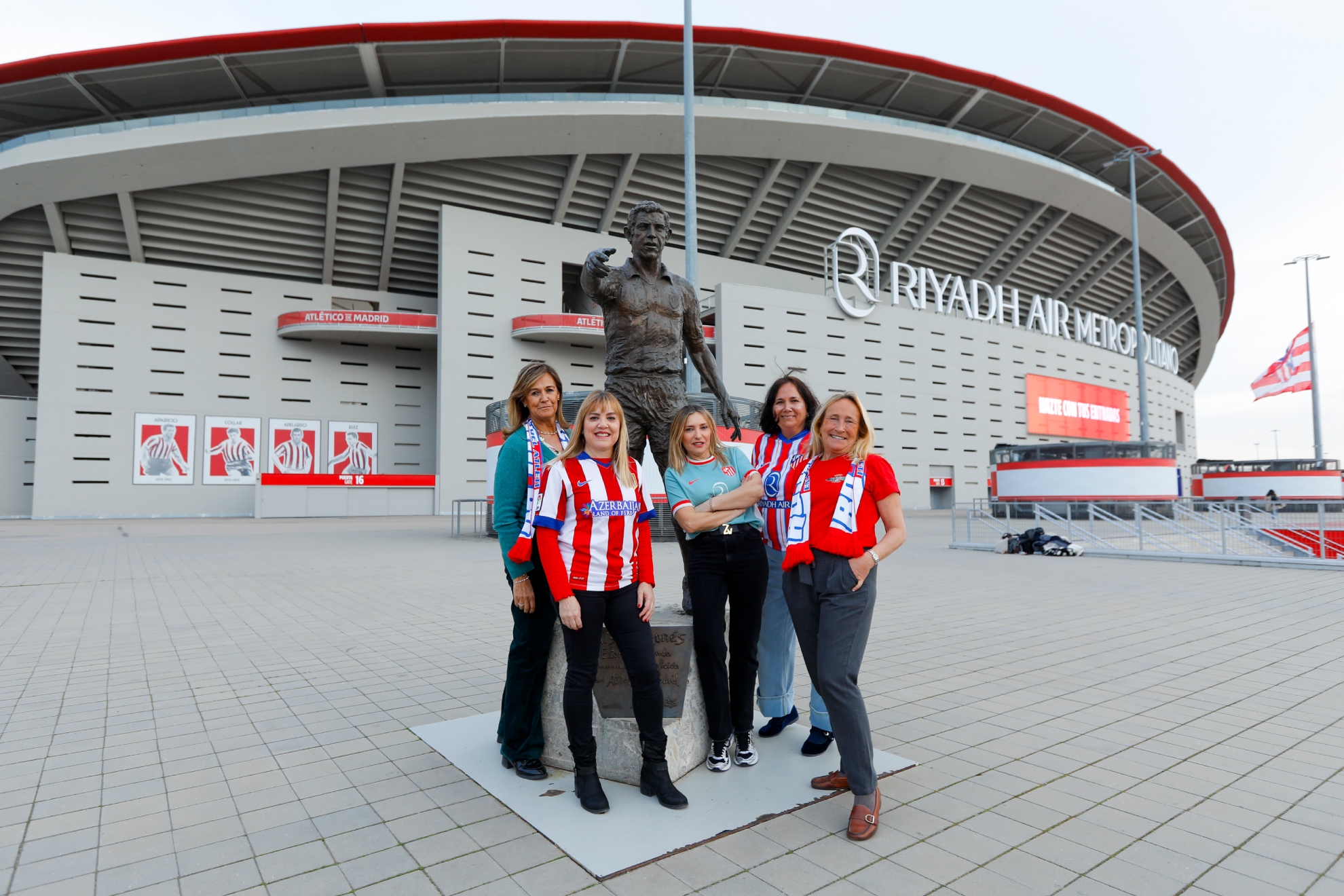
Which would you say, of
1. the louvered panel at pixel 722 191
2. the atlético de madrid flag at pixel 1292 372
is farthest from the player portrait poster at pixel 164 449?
the atlético de madrid flag at pixel 1292 372

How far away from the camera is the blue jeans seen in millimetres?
3861

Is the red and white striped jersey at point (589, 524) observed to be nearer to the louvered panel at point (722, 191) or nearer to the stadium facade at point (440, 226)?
the stadium facade at point (440, 226)

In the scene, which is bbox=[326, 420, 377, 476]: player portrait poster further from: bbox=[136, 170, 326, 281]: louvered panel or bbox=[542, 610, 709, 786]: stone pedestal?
bbox=[542, 610, 709, 786]: stone pedestal

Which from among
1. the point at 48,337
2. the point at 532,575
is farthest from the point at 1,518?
the point at 532,575

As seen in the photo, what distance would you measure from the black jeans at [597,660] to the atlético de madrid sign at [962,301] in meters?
32.9

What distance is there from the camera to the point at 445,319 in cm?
2977

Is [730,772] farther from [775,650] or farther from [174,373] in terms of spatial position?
[174,373]

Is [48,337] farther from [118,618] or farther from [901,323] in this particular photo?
[901,323]

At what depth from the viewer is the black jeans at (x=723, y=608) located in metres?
3.40

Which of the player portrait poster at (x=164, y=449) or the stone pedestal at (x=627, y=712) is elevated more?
the player portrait poster at (x=164, y=449)

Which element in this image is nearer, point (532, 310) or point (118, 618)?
point (118, 618)

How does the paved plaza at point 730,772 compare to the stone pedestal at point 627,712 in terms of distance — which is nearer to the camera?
the paved plaza at point 730,772

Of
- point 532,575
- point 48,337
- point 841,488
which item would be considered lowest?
point 532,575

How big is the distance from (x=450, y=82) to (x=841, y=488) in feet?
98.8
